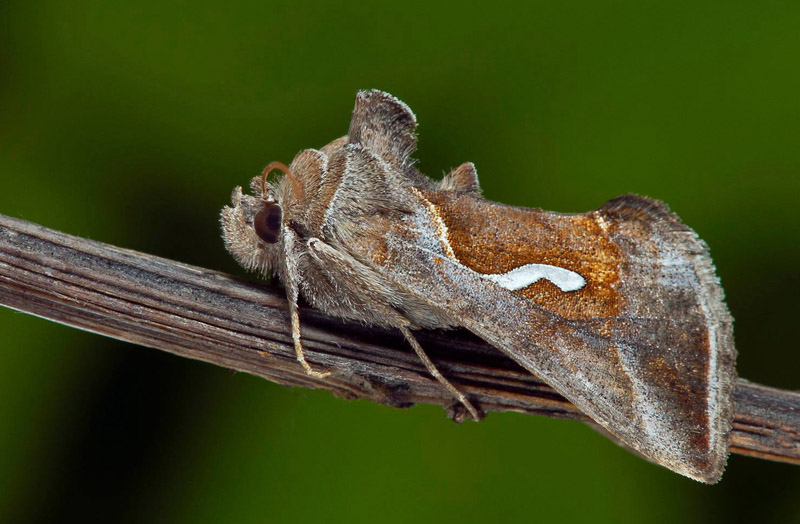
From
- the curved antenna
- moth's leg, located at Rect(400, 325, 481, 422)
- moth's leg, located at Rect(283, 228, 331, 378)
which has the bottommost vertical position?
moth's leg, located at Rect(400, 325, 481, 422)

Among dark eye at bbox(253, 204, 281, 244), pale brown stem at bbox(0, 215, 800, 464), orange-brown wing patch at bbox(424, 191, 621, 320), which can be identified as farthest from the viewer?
dark eye at bbox(253, 204, 281, 244)

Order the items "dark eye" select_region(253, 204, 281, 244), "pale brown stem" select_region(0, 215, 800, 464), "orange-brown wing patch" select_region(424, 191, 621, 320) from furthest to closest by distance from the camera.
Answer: "dark eye" select_region(253, 204, 281, 244), "orange-brown wing patch" select_region(424, 191, 621, 320), "pale brown stem" select_region(0, 215, 800, 464)

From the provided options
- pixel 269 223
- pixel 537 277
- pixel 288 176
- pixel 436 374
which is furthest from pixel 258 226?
pixel 537 277

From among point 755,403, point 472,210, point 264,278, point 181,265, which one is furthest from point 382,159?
point 755,403

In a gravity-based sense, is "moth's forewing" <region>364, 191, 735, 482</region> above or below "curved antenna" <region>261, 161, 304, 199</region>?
below

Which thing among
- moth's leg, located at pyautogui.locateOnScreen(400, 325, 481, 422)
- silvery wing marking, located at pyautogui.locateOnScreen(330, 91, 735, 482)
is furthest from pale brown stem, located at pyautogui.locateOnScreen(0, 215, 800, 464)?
silvery wing marking, located at pyautogui.locateOnScreen(330, 91, 735, 482)

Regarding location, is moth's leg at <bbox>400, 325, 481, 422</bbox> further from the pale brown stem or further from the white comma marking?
the white comma marking

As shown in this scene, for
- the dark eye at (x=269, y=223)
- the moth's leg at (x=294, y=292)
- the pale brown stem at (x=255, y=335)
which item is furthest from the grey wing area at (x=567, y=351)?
the dark eye at (x=269, y=223)

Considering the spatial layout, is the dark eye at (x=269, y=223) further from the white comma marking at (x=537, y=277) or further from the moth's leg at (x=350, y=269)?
the white comma marking at (x=537, y=277)
